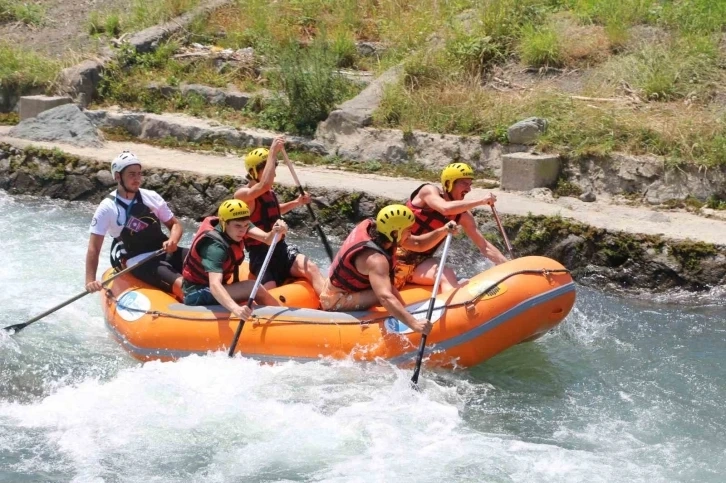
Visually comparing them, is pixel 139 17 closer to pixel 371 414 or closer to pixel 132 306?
pixel 132 306

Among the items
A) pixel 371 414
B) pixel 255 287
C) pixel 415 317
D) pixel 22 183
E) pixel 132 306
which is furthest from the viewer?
pixel 22 183

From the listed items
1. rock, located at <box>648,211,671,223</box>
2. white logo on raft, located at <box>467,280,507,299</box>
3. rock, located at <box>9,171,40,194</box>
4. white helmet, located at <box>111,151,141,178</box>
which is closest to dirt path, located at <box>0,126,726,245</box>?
rock, located at <box>648,211,671,223</box>

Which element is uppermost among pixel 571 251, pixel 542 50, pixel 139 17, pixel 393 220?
pixel 393 220

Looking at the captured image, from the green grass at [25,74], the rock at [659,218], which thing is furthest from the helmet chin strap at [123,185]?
the green grass at [25,74]

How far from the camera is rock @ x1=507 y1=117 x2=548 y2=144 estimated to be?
11047 millimetres

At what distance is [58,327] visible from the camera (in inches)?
332

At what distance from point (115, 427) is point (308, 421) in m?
1.16

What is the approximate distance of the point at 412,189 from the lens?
10.9 metres

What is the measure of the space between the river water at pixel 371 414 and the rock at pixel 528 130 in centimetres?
313

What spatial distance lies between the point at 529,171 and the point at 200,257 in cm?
445

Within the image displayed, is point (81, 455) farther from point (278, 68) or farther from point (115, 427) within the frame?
point (278, 68)

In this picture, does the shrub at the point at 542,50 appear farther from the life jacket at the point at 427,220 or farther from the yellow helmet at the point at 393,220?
the yellow helmet at the point at 393,220

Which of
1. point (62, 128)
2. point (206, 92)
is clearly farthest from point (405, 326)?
point (206, 92)

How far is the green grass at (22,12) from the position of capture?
1684 cm
